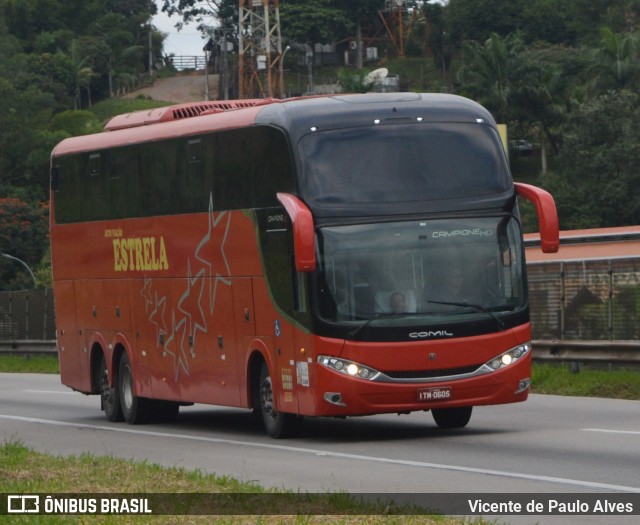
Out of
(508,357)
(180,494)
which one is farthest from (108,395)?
(180,494)

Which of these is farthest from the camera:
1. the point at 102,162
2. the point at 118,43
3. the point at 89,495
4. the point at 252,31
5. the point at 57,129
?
the point at 118,43

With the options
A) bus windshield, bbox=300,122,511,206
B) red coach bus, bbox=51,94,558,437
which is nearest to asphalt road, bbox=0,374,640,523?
red coach bus, bbox=51,94,558,437

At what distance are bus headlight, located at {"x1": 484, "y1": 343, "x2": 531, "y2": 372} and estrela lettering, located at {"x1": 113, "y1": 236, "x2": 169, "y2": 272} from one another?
18.4ft

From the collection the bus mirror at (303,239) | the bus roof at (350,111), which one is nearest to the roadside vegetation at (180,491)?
the bus mirror at (303,239)

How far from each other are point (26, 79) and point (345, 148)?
361 ft

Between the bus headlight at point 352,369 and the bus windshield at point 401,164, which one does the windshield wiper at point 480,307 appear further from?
the bus windshield at point 401,164

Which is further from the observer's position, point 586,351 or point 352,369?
point 586,351

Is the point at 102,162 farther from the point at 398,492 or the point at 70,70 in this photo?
the point at 70,70

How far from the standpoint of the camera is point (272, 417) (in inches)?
703

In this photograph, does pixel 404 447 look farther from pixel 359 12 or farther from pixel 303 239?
pixel 359 12

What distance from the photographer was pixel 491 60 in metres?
88.6

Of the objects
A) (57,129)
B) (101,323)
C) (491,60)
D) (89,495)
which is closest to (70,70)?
(57,129)

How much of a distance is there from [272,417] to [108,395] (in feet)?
19.2

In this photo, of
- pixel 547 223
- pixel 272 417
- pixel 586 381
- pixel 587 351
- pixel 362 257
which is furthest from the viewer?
pixel 587 351
